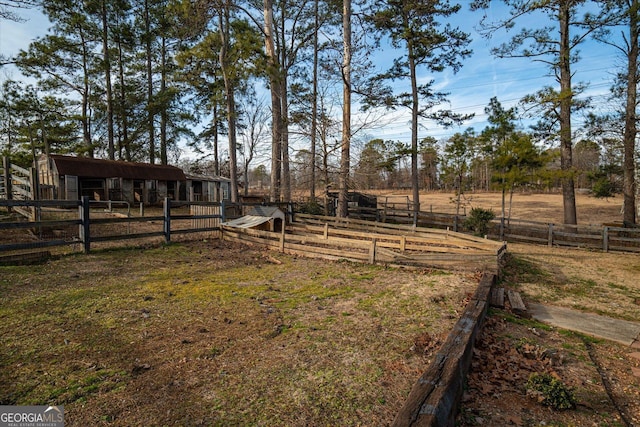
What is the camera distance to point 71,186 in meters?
20.1

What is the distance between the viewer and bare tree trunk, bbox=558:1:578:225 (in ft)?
47.3

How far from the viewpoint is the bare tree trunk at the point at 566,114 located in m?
14.4

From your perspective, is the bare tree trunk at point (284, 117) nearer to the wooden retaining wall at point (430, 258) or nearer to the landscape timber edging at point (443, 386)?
the wooden retaining wall at point (430, 258)

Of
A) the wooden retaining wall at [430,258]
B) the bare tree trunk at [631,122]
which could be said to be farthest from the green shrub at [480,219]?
the bare tree trunk at [631,122]

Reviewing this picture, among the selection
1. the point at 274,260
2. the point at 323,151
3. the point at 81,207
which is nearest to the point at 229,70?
the point at 323,151

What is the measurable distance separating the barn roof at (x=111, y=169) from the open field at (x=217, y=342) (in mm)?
16703

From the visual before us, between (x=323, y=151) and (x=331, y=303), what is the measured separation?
7849mm

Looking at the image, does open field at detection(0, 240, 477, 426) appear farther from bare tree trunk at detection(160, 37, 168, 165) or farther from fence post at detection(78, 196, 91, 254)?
bare tree trunk at detection(160, 37, 168, 165)

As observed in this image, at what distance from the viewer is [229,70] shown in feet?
47.4

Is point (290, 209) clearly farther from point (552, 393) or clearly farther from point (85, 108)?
point (85, 108)

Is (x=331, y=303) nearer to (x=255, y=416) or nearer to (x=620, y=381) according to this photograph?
(x=255, y=416)

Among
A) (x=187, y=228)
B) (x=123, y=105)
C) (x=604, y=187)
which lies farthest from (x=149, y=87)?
(x=604, y=187)

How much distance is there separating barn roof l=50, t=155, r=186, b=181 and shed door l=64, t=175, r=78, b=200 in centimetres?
42

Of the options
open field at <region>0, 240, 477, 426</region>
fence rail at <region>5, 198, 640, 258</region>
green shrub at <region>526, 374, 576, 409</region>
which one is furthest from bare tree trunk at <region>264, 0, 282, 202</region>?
green shrub at <region>526, 374, 576, 409</region>
